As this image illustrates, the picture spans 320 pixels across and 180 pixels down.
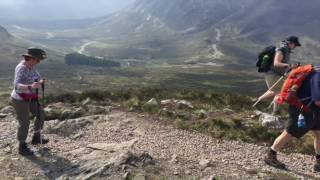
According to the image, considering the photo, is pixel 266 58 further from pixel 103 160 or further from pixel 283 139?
pixel 103 160

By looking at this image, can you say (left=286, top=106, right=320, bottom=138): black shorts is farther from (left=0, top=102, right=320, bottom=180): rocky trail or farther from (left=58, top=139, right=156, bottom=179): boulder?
(left=58, top=139, right=156, bottom=179): boulder

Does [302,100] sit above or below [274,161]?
above

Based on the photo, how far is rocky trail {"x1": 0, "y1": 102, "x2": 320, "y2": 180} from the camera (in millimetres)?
12203

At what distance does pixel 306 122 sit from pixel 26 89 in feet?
23.8

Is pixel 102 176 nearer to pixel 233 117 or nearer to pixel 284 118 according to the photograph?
pixel 233 117

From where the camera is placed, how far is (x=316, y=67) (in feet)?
39.2

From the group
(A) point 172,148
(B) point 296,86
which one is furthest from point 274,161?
(A) point 172,148

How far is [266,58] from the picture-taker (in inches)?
635

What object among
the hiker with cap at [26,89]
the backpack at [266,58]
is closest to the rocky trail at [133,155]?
the hiker with cap at [26,89]

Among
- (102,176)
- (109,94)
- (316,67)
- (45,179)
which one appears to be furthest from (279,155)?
(109,94)

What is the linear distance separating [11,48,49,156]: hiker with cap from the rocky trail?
77 cm

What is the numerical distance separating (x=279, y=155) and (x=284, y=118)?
417 centimetres

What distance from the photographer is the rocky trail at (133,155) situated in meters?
12.2

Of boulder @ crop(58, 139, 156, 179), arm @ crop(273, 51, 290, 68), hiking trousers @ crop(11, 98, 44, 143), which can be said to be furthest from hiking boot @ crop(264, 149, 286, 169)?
hiking trousers @ crop(11, 98, 44, 143)
